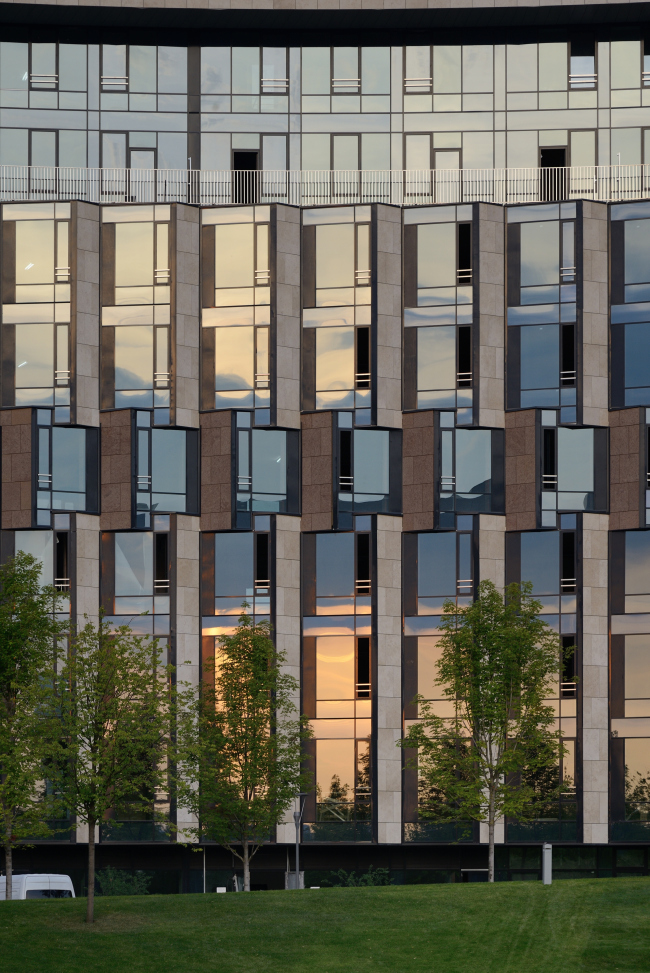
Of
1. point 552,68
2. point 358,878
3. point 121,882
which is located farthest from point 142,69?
point 358,878

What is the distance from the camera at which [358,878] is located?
5584 centimetres

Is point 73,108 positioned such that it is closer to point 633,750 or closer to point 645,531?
point 645,531

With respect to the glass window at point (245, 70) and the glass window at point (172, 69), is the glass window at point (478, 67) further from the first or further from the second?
the glass window at point (172, 69)

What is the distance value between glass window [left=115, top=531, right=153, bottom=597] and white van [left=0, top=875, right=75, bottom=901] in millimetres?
12573

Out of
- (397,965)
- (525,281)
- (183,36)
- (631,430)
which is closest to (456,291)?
(525,281)

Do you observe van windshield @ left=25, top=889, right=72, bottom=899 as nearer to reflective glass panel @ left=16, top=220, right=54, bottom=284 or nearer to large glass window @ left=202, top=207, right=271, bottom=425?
large glass window @ left=202, top=207, right=271, bottom=425

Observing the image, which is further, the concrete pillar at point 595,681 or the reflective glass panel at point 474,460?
the reflective glass panel at point 474,460

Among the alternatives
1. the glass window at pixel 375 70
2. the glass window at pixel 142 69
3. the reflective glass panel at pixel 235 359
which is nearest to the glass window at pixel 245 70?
the glass window at pixel 142 69

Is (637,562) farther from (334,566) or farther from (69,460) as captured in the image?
(69,460)

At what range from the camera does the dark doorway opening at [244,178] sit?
202 ft

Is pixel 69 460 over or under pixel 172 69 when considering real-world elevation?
under

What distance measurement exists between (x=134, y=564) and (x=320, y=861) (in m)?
12.9

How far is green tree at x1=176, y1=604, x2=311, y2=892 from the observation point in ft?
161

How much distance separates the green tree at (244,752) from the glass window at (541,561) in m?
10.6
